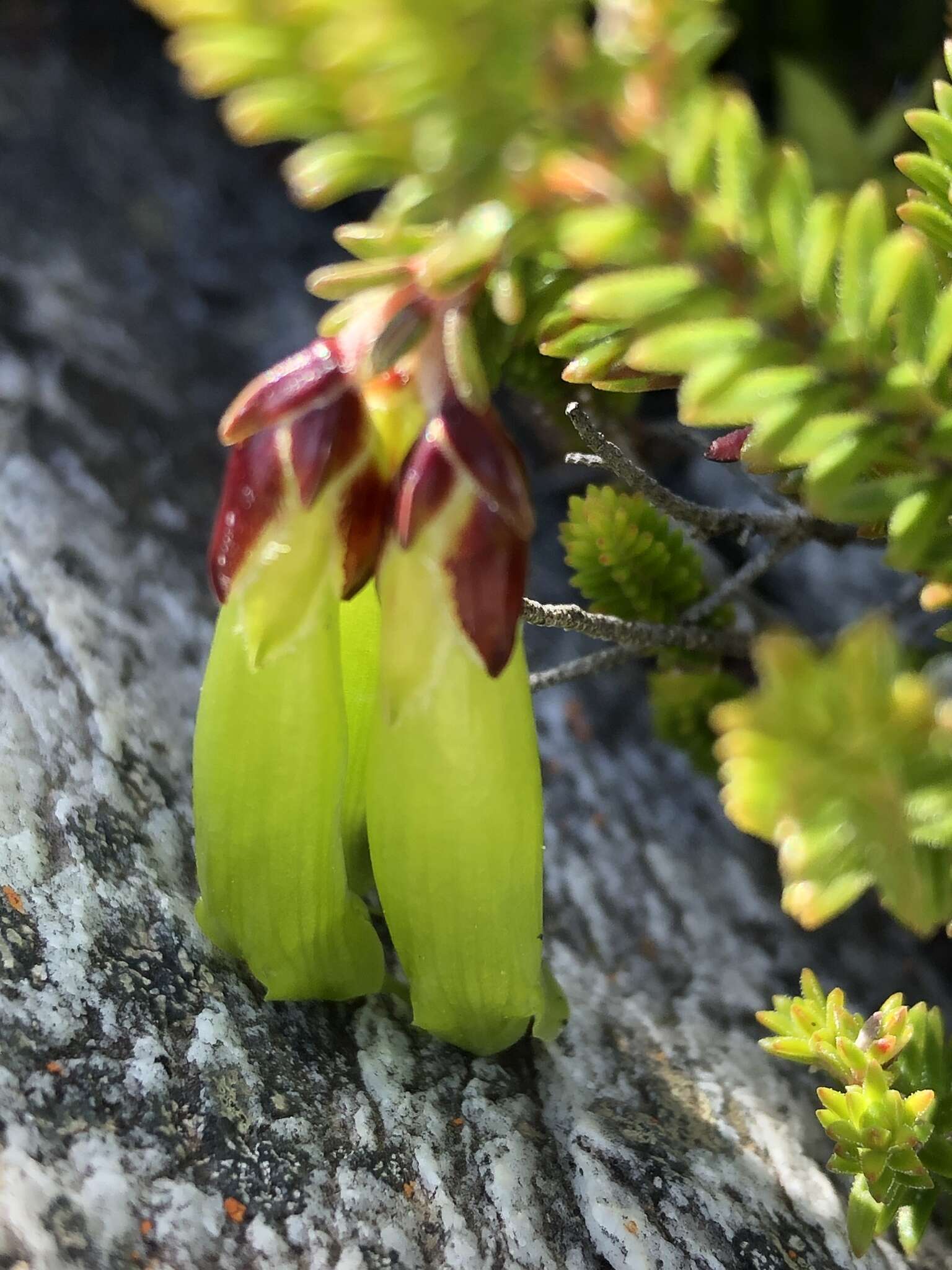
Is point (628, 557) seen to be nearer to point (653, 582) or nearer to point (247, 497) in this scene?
point (653, 582)

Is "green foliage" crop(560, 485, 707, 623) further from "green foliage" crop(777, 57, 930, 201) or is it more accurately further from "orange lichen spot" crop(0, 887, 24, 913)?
"green foliage" crop(777, 57, 930, 201)

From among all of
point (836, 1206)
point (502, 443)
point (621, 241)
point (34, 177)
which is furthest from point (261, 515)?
point (34, 177)

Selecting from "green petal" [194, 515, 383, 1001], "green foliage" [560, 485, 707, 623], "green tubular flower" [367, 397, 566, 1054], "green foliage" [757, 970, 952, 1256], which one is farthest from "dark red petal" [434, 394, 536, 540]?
"green foliage" [757, 970, 952, 1256]

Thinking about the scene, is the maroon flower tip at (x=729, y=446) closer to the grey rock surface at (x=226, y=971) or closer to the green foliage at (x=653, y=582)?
the green foliage at (x=653, y=582)

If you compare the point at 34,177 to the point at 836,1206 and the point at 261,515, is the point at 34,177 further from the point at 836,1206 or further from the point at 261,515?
the point at 836,1206

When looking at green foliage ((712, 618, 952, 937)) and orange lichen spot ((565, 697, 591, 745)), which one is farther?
orange lichen spot ((565, 697, 591, 745))

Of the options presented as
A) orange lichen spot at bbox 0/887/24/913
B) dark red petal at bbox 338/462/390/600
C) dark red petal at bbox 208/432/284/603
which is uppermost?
dark red petal at bbox 208/432/284/603
